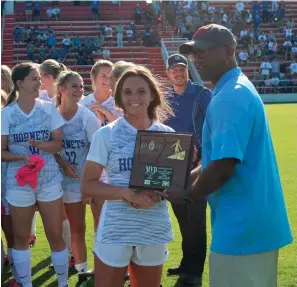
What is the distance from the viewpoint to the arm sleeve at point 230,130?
2.55 m

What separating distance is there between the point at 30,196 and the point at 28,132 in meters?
0.52

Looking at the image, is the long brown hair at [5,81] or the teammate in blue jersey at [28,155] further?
the long brown hair at [5,81]

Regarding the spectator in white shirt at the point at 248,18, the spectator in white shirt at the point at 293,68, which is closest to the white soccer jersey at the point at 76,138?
the spectator in white shirt at the point at 293,68

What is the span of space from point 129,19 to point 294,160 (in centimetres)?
2546

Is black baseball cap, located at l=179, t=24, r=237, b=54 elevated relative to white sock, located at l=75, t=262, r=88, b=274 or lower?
elevated

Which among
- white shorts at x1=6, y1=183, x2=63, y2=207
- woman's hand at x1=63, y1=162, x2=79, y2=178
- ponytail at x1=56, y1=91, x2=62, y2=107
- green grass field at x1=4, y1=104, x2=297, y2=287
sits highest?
ponytail at x1=56, y1=91, x2=62, y2=107

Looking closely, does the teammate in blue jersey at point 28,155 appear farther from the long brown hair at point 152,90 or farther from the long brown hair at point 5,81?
the long brown hair at point 152,90

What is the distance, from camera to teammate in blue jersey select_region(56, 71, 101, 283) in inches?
194

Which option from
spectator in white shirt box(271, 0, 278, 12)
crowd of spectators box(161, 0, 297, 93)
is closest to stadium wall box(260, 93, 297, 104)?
crowd of spectators box(161, 0, 297, 93)

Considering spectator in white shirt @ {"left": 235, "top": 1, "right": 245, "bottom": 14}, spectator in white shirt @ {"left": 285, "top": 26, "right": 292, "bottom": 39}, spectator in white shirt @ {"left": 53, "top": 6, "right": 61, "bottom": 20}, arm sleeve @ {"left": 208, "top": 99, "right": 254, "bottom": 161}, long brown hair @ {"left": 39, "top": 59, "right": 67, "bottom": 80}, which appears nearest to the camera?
arm sleeve @ {"left": 208, "top": 99, "right": 254, "bottom": 161}

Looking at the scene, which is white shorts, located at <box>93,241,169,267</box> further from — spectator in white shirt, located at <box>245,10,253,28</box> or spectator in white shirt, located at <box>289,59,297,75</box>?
spectator in white shirt, located at <box>245,10,253,28</box>

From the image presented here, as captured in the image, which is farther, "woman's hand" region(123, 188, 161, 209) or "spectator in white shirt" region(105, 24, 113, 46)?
"spectator in white shirt" region(105, 24, 113, 46)

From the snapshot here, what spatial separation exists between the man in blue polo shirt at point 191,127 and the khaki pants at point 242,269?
2.12 m

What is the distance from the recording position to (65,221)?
540 centimetres
